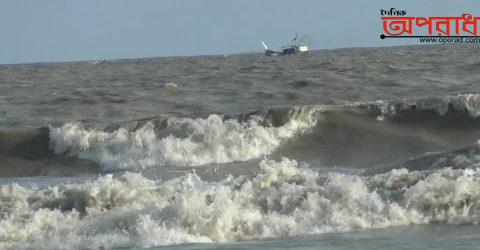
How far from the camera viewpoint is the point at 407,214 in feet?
30.4

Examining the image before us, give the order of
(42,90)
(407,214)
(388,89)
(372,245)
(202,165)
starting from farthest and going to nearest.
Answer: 1. (42,90)
2. (388,89)
3. (202,165)
4. (407,214)
5. (372,245)

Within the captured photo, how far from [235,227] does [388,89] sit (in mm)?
16645

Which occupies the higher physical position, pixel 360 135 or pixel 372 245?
pixel 360 135

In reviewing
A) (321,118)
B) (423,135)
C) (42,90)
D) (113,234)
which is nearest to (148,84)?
(42,90)

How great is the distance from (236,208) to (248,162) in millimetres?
6944

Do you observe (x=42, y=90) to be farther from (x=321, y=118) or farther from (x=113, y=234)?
(x=113, y=234)

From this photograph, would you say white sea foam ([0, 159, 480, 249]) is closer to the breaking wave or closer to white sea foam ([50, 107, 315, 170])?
the breaking wave

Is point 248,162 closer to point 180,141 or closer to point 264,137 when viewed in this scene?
point 264,137

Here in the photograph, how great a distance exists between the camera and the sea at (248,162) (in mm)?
9000

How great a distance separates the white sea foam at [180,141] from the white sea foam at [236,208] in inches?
237

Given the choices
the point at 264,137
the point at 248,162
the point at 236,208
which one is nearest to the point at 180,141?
the point at 264,137

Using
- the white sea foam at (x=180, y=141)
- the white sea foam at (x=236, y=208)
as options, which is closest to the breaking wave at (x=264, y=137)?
the white sea foam at (x=180, y=141)

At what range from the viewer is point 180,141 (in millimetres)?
17859

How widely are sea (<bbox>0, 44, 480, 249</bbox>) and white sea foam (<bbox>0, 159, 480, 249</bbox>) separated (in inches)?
0.9
